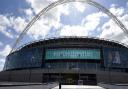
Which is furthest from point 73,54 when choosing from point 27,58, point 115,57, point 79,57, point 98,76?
point 27,58

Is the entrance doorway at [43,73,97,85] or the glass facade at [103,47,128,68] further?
the glass facade at [103,47,128,68]

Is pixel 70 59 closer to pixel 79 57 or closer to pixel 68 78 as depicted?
pixel 79 57

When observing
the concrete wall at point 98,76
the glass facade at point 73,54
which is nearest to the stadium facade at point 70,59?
the glass facade at point 73,54

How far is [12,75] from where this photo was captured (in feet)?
249

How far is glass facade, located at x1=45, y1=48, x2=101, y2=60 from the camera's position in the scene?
3255 inches

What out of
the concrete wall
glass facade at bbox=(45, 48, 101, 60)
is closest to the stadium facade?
glass facade at bbox=(45, 48, 101, 60)

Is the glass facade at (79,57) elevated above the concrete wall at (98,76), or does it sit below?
above

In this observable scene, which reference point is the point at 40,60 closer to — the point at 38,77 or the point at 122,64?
the point at 38,77

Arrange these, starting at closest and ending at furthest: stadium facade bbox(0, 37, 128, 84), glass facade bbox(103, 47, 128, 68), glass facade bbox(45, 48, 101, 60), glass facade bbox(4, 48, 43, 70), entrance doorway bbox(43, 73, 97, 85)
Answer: entrance doorway bbox(43, 73, 97, 85) → stadium facade bbox(0, 37, 128, 84) → glass facade bbox(103, 47, 128, 68) → glass facade bbox(45, 48, 101, 60) → glass facade bbox(4, 48, 43, 70)

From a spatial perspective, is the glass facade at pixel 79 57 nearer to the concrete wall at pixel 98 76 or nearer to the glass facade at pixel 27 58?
the glass facade at pixel 27 58

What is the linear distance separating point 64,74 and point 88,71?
888 centimetres

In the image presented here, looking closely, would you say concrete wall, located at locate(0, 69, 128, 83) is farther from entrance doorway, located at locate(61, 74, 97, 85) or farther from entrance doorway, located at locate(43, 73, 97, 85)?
entrance doorway, located at locate(61, 74, 97, 85)

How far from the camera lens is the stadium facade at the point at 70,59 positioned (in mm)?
72938

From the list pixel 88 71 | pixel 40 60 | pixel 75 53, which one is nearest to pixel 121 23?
pixel 75 53
